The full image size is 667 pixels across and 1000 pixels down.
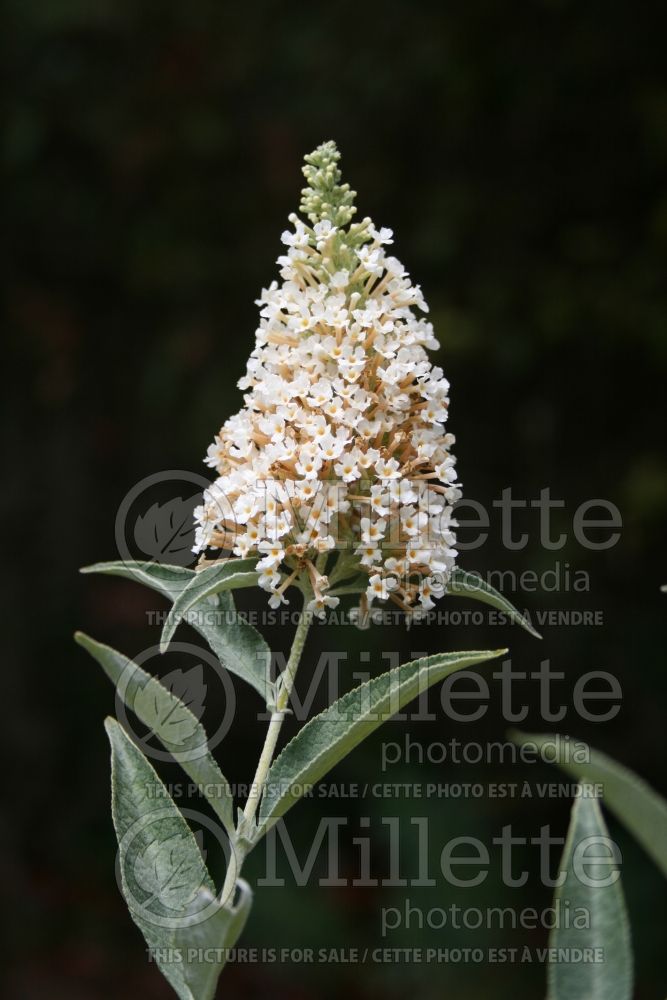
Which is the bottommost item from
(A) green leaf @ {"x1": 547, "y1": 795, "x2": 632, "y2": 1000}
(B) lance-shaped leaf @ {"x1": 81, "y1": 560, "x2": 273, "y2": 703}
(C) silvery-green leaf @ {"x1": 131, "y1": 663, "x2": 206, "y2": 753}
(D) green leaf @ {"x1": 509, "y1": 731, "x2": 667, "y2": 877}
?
(A) green leaf @ {"x1": 547, "y1": 795, "x2": 632, "y2": 1000}

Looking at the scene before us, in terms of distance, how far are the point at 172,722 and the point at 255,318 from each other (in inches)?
118

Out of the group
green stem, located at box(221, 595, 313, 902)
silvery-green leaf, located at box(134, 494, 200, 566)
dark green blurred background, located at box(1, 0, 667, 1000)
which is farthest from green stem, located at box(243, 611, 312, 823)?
dark green blurred background, located at box(1, 0, 667, 1000)

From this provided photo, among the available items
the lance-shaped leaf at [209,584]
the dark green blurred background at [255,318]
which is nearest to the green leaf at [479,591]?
the lance-shaped leaf at [209,584]

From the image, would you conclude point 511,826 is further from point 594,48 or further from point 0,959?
point 594,48

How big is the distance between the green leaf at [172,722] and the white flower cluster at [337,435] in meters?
0.16

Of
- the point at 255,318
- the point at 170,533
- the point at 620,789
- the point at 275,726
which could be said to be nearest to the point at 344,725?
the point at 275,726

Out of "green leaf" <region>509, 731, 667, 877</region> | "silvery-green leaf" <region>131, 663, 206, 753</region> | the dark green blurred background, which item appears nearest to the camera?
"green leaf" <region>509, 731, 667, 877</region>

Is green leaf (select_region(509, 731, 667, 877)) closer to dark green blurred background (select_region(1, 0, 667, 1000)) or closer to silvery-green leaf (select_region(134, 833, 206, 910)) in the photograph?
silvery-green leaf (select_region(134, 833, 206, 910))

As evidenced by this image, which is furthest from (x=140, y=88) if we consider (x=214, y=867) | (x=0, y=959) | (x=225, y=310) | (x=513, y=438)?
(x=0, y=959)

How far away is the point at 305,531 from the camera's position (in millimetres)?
1180

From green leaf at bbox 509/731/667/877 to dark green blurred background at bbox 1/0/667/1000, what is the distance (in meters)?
2.72

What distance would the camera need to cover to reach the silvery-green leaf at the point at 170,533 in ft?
5.21

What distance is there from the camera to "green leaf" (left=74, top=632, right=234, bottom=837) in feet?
3.72

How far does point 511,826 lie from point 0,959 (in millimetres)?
1909
